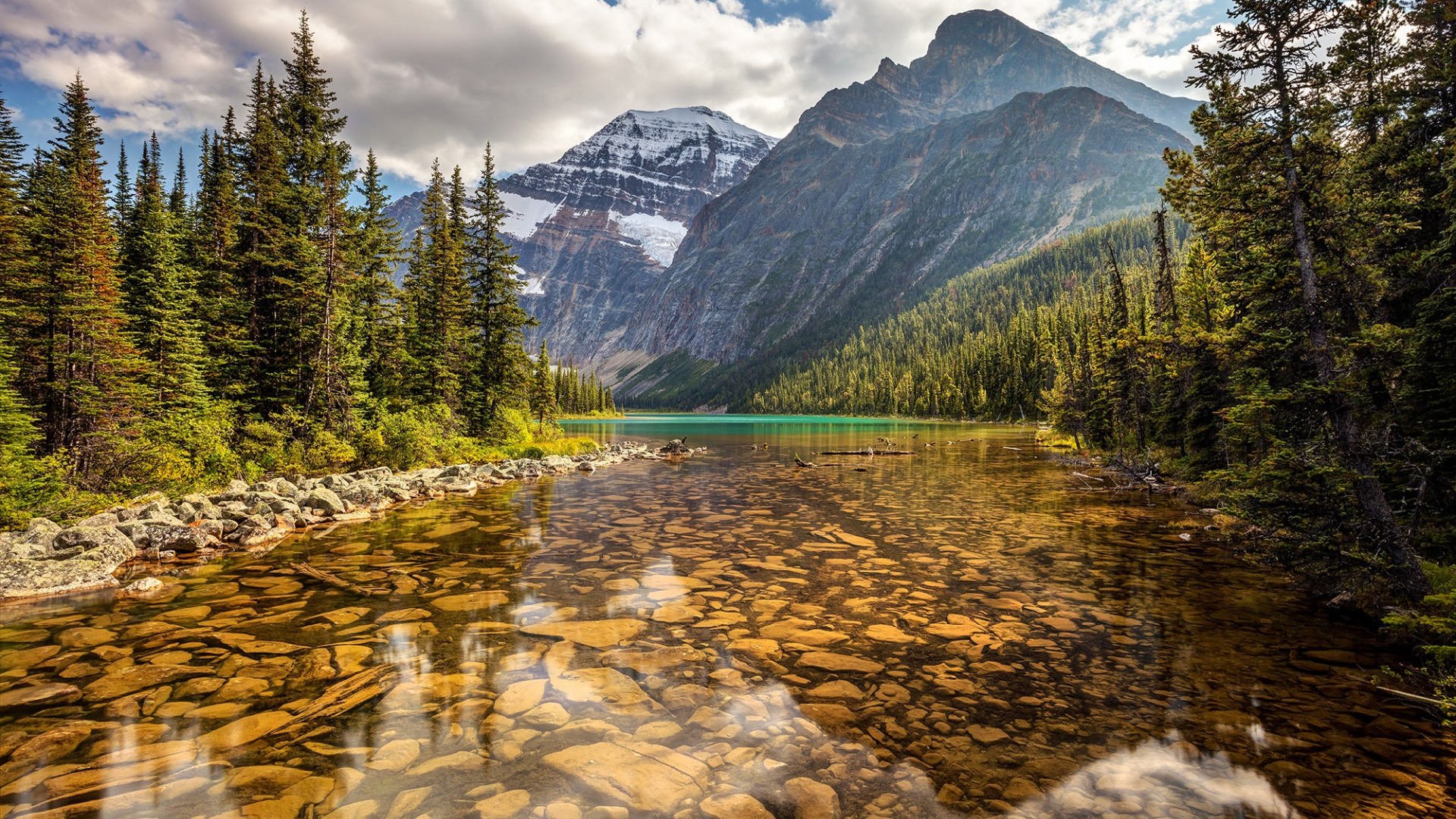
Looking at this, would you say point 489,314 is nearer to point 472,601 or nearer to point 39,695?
point 472,601

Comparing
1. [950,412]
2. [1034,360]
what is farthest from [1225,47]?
[950,412]

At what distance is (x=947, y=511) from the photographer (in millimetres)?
15883

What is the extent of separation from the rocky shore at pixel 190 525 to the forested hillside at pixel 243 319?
140 cm

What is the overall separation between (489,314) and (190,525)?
2000 centimetres

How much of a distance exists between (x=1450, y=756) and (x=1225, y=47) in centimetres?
990

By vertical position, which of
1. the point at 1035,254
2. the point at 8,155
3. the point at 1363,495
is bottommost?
the point at 1363,495

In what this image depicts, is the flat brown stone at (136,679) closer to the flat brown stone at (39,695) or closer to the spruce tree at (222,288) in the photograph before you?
the flat brown stone at (39,695)

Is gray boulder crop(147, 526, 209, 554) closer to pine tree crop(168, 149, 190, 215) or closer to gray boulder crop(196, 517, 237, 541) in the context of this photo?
gray boulder crop(196, 517, 237, 541)

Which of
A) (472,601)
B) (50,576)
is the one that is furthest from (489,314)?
(472,601)

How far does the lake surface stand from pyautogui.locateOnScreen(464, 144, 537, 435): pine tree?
63.7 feet

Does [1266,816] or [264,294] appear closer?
[1266,816]

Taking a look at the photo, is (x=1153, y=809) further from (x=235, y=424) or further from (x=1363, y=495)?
(x=235, y=424)

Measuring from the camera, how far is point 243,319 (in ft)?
66.4

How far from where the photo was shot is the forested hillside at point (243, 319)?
44.6 ft
